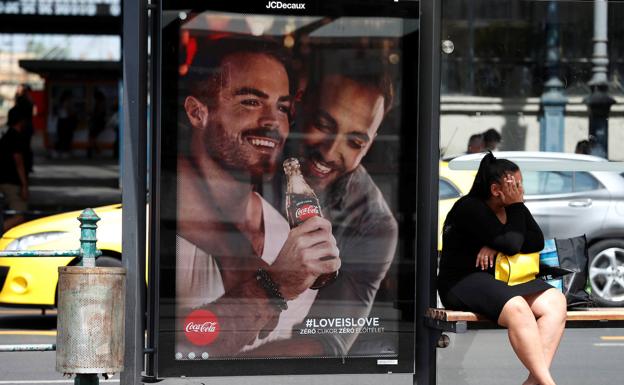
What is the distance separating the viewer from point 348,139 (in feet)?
19.7

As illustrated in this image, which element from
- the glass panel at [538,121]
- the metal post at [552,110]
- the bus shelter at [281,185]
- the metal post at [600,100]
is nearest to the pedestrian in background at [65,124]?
the glass panel at [538,121]

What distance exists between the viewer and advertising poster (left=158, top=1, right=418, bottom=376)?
19.2 ft

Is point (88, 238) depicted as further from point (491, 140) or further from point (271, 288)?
point (491, 140)

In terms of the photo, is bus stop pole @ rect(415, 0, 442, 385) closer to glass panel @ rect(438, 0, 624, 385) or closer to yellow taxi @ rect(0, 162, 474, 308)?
glass panel @ rect(438, 0, 624, 385)

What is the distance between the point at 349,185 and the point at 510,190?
0.90 meters

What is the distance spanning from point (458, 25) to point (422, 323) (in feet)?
7.50

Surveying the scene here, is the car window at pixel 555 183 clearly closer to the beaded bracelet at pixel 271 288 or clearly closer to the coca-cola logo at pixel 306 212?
the coca-cola logo at pixel 306 212

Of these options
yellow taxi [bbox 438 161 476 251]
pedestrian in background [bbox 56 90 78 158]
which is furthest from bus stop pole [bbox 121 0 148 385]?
pedestrian in background [bbox 56 90 78 158]

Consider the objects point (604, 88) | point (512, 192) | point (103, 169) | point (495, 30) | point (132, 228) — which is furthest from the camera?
point (103, 169)

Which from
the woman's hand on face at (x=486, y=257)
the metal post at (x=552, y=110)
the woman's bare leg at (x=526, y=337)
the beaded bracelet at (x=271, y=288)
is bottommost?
the woman's bare leg at (x=526, y=337)

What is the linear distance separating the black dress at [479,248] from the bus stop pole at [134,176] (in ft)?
5.47

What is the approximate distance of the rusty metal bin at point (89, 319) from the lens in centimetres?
570

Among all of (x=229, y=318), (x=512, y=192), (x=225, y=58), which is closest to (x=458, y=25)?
(x=512, y=192)

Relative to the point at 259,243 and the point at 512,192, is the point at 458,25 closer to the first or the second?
the point at 512,192
